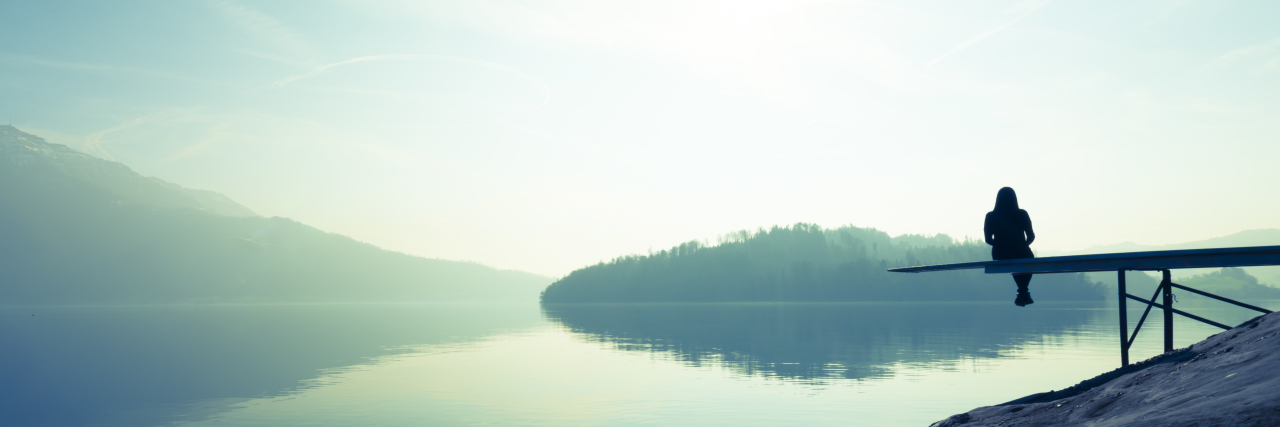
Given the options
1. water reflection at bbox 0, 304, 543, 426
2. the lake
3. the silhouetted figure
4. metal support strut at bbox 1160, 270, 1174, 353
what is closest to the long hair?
the silhouetted figure

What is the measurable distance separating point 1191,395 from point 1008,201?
601 cm

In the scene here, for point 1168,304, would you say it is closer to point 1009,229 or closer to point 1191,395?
point 1009,229

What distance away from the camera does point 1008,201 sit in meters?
12.7

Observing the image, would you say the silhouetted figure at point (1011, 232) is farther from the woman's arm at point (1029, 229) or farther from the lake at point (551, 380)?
the lake at point (551, 380)

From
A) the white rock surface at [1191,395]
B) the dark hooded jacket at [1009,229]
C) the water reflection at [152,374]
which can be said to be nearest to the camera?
the white rock surface at [1191,395]

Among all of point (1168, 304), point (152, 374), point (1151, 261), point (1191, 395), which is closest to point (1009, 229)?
point (1151, 261)

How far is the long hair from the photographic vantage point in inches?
501

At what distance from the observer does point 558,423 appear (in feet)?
101

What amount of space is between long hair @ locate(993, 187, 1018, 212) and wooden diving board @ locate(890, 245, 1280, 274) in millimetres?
1155

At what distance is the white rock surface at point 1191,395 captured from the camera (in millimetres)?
5938

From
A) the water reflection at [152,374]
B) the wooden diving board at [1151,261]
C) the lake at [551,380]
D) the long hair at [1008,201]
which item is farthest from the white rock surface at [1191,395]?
the water reflection at [152,374]

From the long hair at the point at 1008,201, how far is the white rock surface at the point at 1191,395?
3321 millimetres

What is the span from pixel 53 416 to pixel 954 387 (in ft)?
150

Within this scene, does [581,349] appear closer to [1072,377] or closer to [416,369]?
[416,369]
